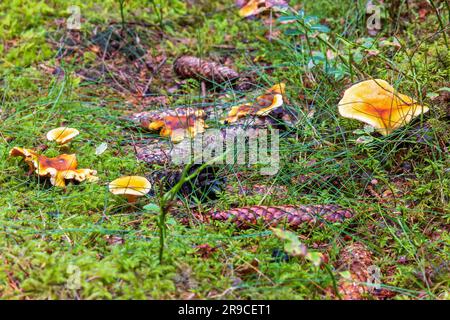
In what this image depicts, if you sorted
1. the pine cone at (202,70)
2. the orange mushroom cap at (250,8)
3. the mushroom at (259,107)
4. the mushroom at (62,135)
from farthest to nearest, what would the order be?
the orange mushroom cap at (250,8), the pine cone at (202,70), the mushroom at (259,107), the mushroom at (62,135)

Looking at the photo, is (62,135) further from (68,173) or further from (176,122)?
(176,122)

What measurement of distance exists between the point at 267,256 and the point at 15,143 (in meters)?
1.77

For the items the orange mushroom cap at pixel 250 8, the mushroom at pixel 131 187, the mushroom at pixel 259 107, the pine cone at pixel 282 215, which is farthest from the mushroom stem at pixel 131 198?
the orange mushroom cap at pixel 250 8

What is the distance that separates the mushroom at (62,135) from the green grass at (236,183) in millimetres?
64

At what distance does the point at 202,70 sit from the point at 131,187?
1.64 metres

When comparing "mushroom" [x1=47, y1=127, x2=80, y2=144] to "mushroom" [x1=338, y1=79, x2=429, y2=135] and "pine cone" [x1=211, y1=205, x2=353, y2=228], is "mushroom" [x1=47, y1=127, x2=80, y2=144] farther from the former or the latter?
"mushroom" [x1=338, y1=79, x2=429, y2=135]

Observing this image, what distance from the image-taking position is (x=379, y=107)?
9.18 ft

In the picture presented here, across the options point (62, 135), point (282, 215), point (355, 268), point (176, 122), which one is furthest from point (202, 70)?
point (355, 268)

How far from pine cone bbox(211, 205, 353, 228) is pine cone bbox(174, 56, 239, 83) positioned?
1547 millimetres

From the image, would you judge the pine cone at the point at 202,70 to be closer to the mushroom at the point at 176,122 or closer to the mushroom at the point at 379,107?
the mushroom at the point at 176,122

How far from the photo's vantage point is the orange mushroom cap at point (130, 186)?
2584 millimetres
